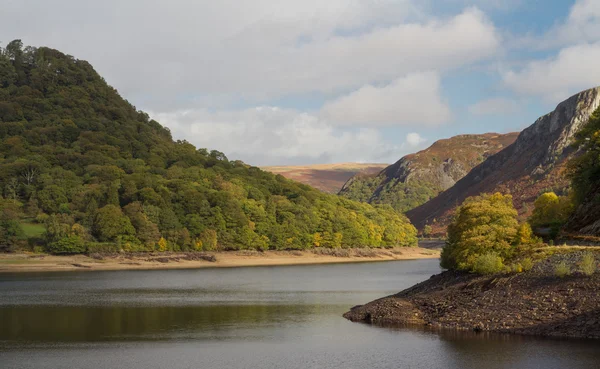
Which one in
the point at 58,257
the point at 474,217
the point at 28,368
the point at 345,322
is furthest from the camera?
the point at 58,257

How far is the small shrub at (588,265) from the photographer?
52.2 metres

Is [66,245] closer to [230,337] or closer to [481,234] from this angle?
[230,337]

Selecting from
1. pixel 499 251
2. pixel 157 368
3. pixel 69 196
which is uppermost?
pixel 69 196

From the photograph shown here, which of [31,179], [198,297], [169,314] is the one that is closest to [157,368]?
[169,314]

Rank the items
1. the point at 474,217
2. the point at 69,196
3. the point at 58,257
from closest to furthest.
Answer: the point at 474,217
the point at 58,257
the point at 69,196

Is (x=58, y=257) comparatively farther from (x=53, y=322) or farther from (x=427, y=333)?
(x=427, y=333)

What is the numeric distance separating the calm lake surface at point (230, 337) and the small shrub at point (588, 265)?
7583 millimetres

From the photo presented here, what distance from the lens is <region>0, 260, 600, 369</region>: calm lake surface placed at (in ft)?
147

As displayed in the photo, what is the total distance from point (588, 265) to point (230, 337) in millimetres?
29211

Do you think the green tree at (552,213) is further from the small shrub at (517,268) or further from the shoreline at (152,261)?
the shoreline at (152,261)

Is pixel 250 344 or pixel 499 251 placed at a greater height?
pixel 499 251

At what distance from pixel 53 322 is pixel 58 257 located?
3673 inches

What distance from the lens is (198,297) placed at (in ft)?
284

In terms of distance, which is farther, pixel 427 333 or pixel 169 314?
pixel 169 314
